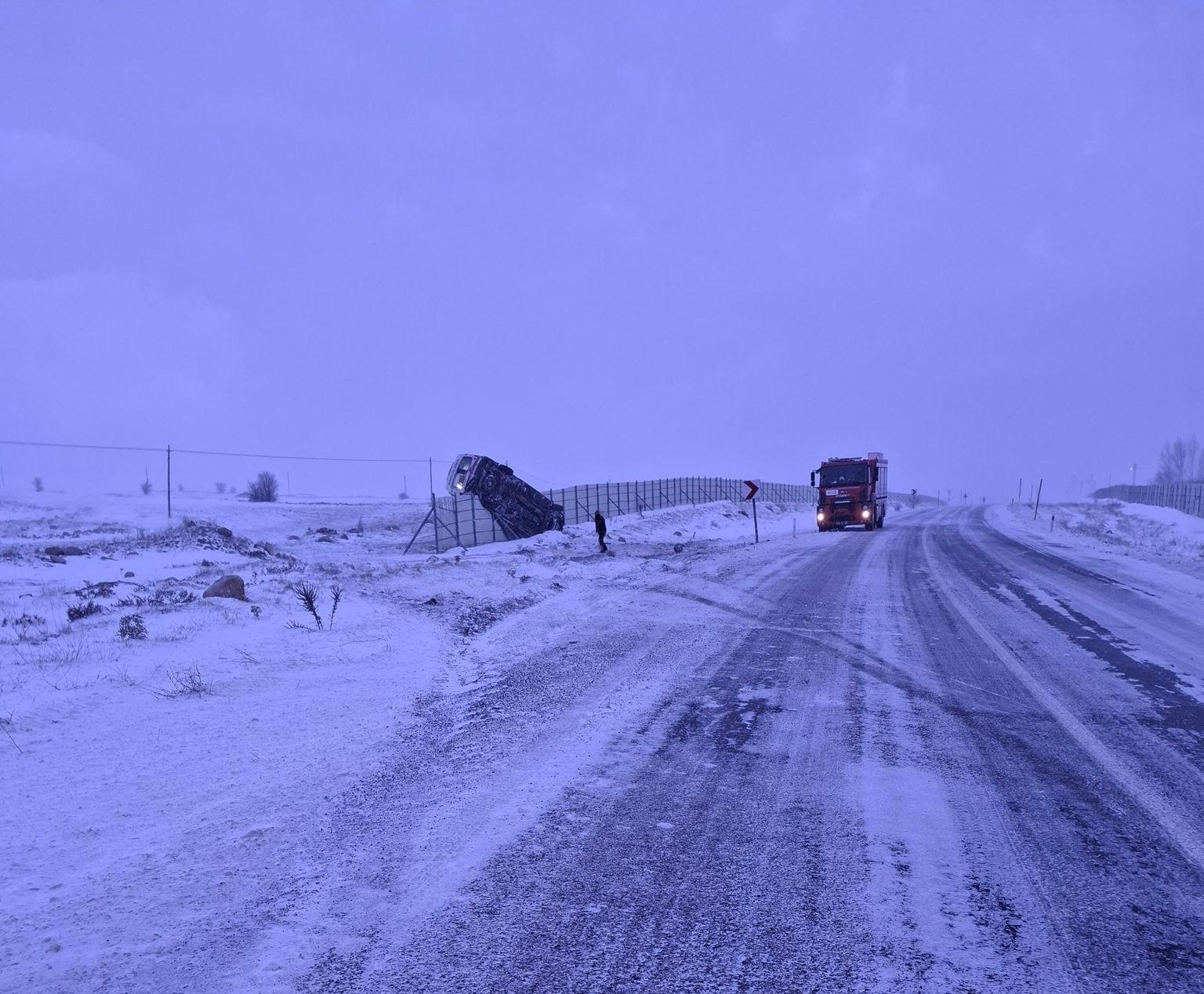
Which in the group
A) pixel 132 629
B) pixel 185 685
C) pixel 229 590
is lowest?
pixel 185 685

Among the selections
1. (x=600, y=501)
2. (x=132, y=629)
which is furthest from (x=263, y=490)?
(x=132, y=629)

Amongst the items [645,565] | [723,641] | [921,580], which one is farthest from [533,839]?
[645,565]

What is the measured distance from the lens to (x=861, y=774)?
16.7 ft

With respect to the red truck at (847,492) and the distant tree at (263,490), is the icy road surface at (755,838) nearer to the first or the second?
the red truck at (847,492)

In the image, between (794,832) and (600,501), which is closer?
(794,832)

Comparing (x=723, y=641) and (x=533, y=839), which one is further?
(x=723, y=641)

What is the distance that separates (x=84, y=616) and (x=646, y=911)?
1196cm


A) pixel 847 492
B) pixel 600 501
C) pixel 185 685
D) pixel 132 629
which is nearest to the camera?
pixel 185 685

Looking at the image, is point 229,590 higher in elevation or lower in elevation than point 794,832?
higher

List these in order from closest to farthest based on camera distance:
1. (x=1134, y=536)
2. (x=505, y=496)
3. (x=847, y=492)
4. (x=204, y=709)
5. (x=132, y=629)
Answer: (x=204, y=709) < (x=132, y=629) < (x=505, y=496) < (x=847, y=492) < (x=1134, y=536)

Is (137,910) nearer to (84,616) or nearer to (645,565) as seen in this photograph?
→ (84,616)

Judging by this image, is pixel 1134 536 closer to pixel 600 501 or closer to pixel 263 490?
pixel 600 501

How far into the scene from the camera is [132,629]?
9.46 meters

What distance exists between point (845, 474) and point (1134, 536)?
47.9 feet
